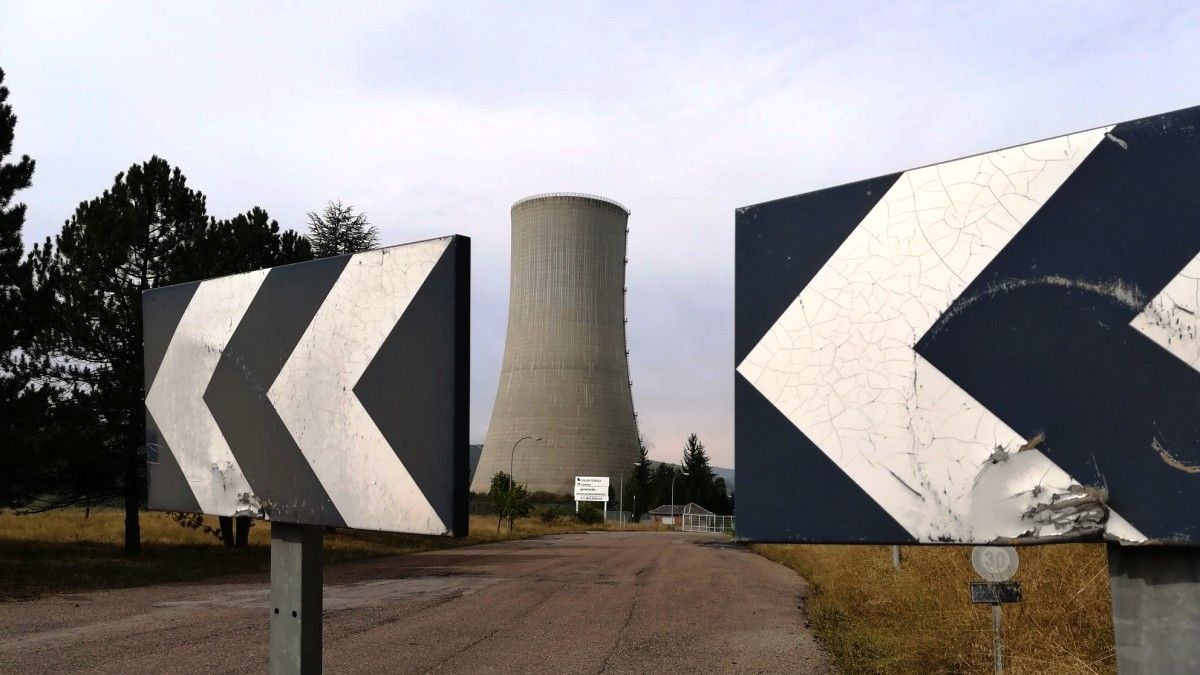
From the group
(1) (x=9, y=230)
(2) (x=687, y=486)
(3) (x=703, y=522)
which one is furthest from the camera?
(2) (x=687, y=486)

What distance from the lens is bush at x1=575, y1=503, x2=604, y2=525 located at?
198 feet

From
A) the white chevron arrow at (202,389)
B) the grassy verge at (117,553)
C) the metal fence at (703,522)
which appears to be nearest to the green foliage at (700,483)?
the metal fence at (703,522)

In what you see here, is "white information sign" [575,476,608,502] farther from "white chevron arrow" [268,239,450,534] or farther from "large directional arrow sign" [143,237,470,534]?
"white chevron arrow" [268,239,450,534]

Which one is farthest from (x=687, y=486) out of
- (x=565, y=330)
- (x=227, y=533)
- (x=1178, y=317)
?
(x=1178, y=317)

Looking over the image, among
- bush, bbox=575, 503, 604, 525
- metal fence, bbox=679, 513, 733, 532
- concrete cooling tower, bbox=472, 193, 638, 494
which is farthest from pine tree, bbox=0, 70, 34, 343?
metal fence, bbox=679, 513, 733, 532

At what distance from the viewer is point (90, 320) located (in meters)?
17.6

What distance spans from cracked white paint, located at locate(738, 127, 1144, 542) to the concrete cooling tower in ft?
152

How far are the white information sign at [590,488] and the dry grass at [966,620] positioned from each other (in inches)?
1860

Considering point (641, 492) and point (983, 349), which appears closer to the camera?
point (983, 349)

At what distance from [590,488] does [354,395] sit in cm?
5830

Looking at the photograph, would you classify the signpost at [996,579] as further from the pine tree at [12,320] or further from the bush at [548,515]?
the bush at [548,515]

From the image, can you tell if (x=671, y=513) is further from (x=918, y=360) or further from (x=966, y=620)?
(x=918, y=360)

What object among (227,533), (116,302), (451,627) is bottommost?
(227,533)

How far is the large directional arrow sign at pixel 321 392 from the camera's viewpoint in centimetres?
186
